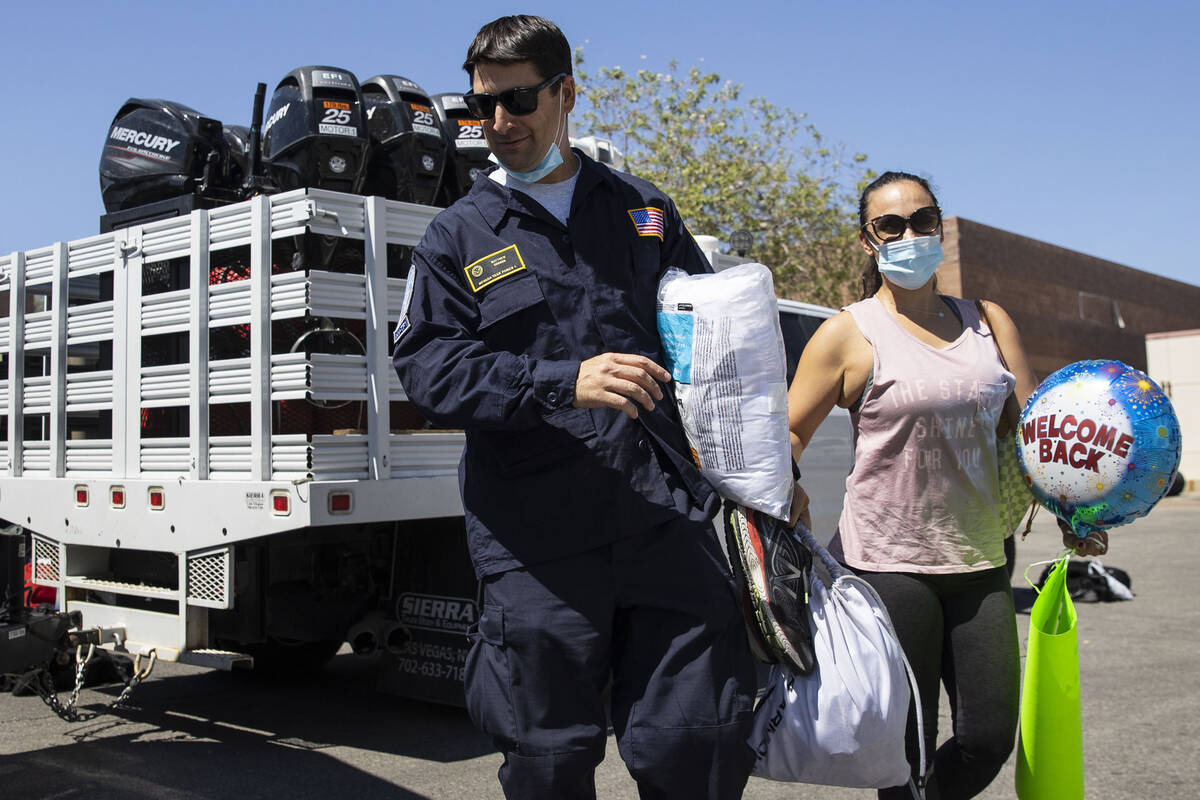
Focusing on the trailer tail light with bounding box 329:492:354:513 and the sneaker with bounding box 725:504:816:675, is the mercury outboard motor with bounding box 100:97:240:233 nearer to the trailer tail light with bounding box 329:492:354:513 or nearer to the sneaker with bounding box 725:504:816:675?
the trailer tail light with bounding box 329:492:354:513

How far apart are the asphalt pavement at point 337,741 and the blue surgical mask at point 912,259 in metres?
2.13

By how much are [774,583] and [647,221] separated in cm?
82

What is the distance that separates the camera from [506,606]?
7.27 feet

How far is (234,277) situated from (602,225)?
10.0 feet

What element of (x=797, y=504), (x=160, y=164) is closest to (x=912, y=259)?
(x=797, y=504)

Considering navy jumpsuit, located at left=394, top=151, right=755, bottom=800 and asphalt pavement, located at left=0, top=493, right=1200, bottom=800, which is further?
asphalt pavement, located at left=0, top=493, right=1200, bottom=800

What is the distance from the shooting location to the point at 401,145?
19.3 feet

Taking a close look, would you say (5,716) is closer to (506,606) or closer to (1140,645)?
(506,606)

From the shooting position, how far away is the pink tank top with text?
2.96m

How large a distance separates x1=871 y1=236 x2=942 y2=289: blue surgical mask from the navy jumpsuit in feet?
3.70

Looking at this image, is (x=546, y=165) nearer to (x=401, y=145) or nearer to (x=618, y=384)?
(x=618, y=384)

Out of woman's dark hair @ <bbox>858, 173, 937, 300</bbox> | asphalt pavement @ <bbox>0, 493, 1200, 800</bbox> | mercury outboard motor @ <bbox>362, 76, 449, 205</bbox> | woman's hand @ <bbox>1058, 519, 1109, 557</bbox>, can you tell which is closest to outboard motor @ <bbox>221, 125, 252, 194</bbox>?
mercury outboard motor @ <bbox>362, 76, 449, 205</bbox>

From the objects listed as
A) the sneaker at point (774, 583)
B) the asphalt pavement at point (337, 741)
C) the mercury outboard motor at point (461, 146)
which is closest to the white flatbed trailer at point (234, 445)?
the asphalt pavement at point (337, 741)

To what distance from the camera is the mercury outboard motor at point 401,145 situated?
232 inches
